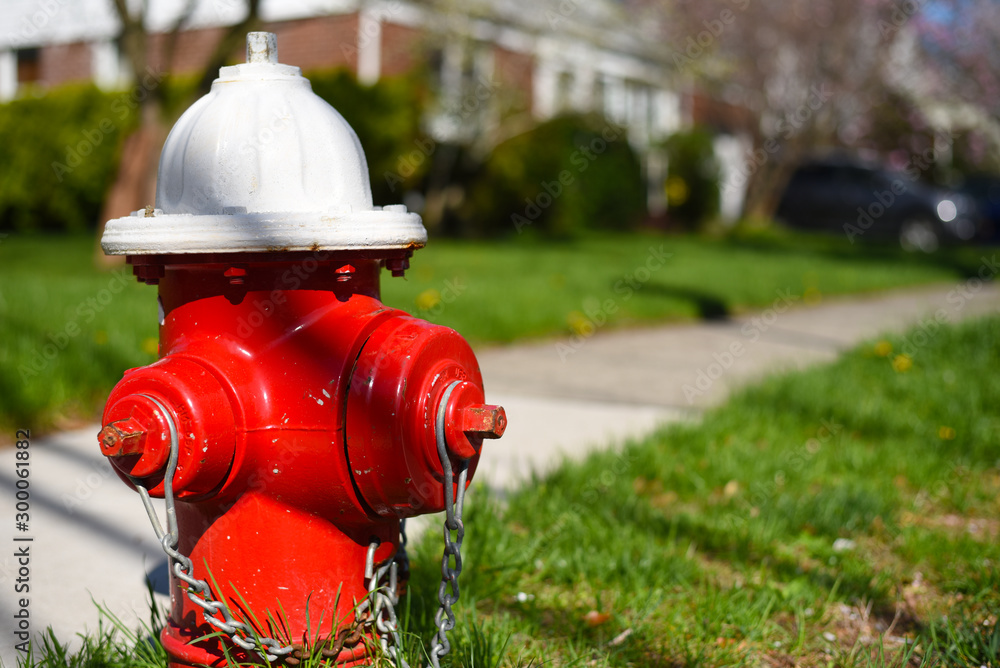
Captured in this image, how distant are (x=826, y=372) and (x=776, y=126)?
16263mm

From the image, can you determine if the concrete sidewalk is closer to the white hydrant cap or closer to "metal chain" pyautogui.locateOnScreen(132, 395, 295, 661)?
"metal chain" pyautogui.locateOnScreen(132, 395, 295, 661)

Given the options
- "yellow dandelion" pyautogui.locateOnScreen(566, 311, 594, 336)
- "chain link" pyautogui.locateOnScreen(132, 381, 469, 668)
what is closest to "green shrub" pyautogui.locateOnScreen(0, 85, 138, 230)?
"yellow dandelion" pyautogui.locateOnScreen(566, 311, 594, 336)

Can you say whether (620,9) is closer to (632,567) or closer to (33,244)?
(33,244)

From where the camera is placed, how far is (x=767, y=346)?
20.0ft

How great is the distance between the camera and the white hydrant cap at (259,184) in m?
1.57

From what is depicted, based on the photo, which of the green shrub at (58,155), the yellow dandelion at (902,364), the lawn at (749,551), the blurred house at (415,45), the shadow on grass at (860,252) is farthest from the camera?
the green shrub at (58,155)

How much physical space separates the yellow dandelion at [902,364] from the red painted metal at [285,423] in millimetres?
3489

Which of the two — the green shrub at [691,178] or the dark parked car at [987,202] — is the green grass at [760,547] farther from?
the dark parked car at [987,202]

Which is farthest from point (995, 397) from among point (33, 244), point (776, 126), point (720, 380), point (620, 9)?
point (776, 126)

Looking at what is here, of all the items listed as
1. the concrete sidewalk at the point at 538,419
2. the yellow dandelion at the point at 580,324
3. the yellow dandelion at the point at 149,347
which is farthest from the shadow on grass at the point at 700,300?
the yellow dandelion at the point at 149,347

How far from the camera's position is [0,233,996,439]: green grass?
13.0 ft

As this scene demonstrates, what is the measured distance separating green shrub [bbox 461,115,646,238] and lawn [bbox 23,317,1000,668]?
35.6ft

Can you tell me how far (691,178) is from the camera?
64.7 ft

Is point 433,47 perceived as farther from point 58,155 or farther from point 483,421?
point 483,421
